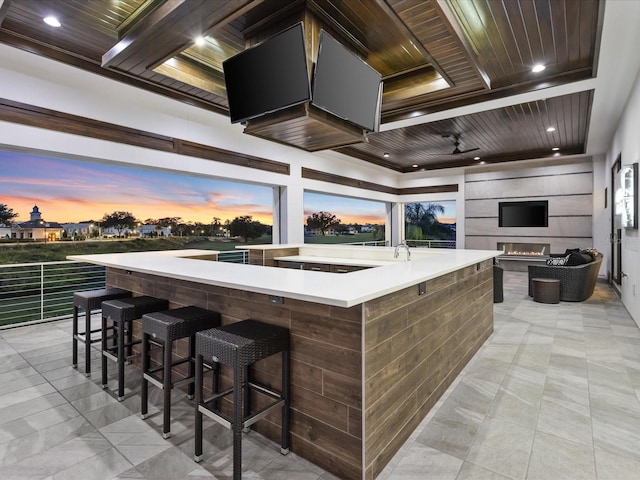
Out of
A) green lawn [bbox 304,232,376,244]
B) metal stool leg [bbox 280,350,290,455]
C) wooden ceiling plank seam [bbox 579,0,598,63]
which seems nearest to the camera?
metal stool leg [bbox 280,350,290,455]

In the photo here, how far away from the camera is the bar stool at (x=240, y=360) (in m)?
1.68

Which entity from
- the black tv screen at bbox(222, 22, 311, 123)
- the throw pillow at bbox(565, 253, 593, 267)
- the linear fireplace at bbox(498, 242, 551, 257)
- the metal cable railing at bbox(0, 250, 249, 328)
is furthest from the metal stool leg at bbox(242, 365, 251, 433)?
the linear fireplace at bbox(498, 242, 551, 257)

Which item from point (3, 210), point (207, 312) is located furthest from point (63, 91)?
point (207, 312)

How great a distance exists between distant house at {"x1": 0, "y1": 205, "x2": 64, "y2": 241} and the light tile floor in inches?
135

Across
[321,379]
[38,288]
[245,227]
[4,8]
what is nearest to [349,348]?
[321,379]

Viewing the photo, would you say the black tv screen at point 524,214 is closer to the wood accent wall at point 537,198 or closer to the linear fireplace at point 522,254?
the wood accent wall at point 537,198

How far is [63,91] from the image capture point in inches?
162

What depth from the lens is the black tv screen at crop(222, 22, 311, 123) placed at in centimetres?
283

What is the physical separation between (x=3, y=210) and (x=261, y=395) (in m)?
6.52

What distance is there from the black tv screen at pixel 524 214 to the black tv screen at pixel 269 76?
838 centimetres

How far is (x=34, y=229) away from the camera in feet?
20.4

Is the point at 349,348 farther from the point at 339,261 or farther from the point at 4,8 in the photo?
the point at 4,8

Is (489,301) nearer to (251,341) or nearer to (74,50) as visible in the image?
(251,341)

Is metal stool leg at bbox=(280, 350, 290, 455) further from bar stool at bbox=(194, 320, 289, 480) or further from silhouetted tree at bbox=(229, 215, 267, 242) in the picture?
silhouetted tree at bbox=(229, 215, 267, 242)
